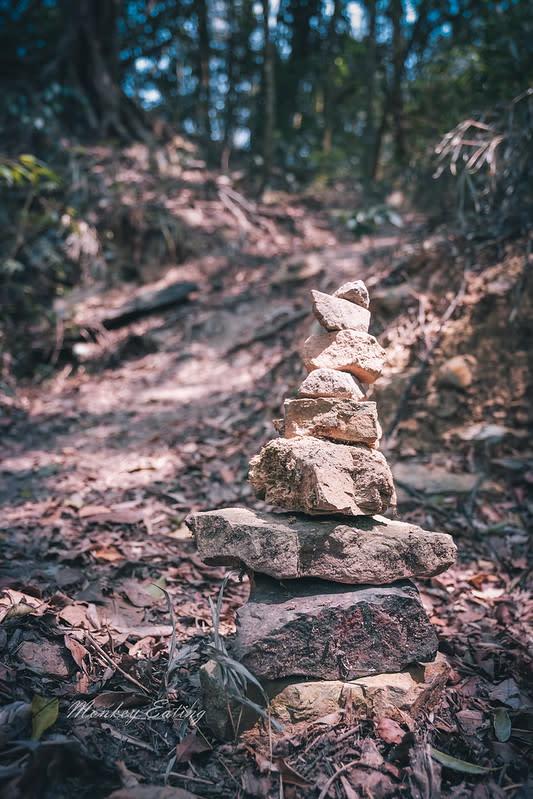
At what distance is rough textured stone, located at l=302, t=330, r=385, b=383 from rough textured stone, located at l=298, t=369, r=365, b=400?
0.30 feet

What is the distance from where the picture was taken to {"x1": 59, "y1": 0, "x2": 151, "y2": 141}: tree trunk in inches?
392

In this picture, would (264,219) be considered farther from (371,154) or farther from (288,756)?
(288,756)

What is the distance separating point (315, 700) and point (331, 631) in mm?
263

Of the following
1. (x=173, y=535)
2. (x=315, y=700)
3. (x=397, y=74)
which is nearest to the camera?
(x=315, y=700)

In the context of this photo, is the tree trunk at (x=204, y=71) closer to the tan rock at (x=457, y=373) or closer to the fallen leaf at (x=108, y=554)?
the tan rock at (x=457, y=373)

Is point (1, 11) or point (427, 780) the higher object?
point (1, 11)

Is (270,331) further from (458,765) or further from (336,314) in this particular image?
(458,765)

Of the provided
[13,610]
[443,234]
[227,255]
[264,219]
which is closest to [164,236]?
[227,255]

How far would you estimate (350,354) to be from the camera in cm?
247

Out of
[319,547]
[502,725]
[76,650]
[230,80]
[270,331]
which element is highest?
[230,80]

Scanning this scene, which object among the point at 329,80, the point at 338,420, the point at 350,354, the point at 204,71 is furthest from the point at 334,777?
the point at 329,80

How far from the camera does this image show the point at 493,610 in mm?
2924

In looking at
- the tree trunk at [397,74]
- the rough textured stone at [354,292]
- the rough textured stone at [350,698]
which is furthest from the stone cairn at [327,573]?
the tree trunk at [397,74]

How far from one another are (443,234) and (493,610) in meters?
4.09
